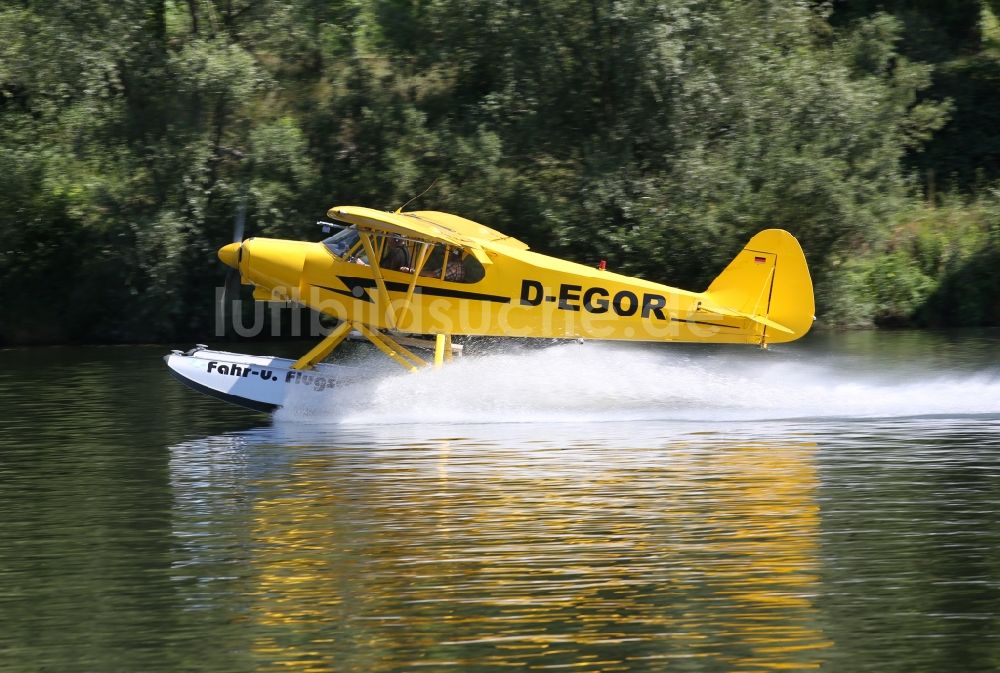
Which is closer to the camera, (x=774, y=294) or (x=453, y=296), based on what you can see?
(x=774, y=294)

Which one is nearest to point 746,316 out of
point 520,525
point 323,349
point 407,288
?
point 407,288

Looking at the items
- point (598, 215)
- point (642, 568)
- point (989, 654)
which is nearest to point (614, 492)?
point (642, 568)

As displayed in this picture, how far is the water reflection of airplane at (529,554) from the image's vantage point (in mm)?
6359

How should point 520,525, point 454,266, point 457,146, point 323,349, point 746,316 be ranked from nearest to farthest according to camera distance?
point 520,525 → point 746,316 → point 454,266 → point 323,349 → point 457,146

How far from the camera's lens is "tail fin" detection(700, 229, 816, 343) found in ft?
40.8

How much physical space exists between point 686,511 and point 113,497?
4363 millimetres

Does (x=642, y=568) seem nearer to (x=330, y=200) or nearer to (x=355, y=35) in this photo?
(x=330, y=200)

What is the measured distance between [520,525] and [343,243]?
18.1 feet

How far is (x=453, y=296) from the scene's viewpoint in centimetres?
1292

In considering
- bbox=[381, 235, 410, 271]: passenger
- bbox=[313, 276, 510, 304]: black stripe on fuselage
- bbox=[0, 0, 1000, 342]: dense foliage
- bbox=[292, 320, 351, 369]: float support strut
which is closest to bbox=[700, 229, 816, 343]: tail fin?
bbox=[313, 276, 510, 304]: black stripe on fuselage

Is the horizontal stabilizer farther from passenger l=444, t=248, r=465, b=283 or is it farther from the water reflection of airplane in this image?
passenger l=444, t=248, r=465, b=283

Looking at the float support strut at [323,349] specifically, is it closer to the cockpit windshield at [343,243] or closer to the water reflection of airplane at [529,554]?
the cockpit windshield at [343,243]

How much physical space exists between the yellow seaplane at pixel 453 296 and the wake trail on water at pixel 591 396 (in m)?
0.30

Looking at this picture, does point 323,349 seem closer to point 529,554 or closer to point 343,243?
point 343,243
